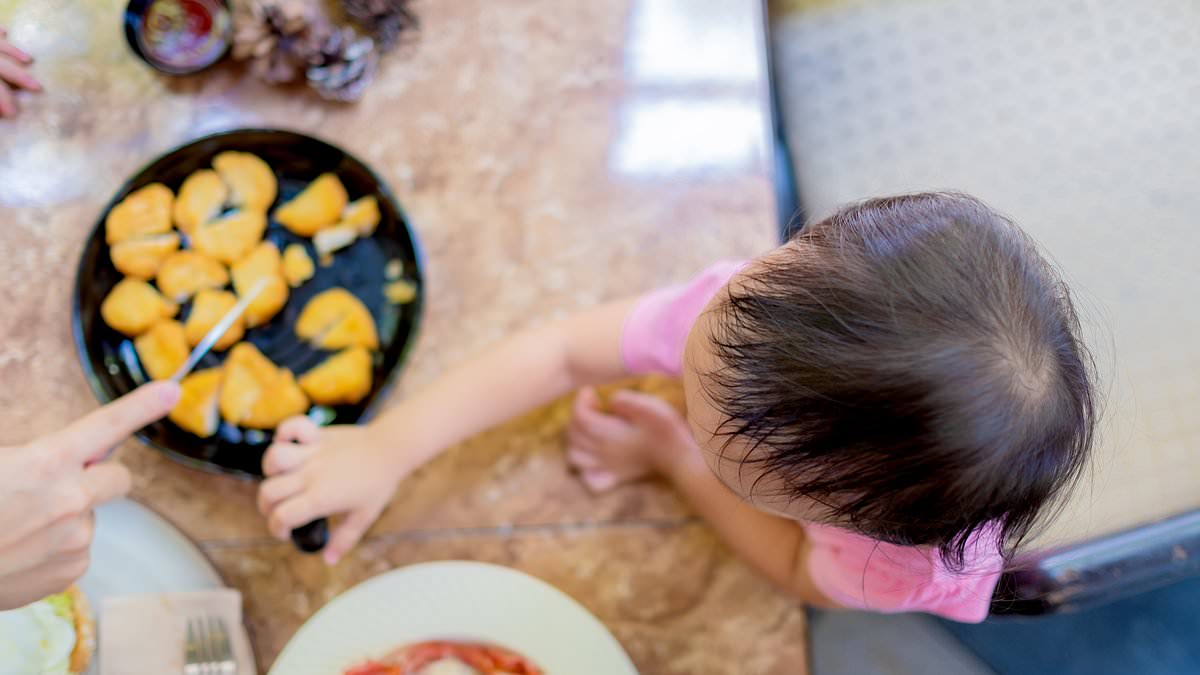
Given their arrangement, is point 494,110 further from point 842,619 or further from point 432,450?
point 842,619

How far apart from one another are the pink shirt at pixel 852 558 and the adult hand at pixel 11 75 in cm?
60

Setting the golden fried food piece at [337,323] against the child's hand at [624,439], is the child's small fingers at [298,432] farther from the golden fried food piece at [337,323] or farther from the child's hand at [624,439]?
the child's hand at [624,439]

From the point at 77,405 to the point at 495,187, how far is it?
0.42m

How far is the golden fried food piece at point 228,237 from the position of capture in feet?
2.40

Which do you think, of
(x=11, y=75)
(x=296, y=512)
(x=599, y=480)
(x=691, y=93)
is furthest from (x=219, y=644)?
(x=691, y=93)

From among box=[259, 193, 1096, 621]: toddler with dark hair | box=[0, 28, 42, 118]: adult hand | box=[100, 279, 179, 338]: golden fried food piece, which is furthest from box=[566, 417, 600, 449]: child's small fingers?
box=[0, 28, 42, 118]: adult hand

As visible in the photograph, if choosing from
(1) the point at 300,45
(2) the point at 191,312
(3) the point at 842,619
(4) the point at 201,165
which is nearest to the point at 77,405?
(2) the point at 191,312

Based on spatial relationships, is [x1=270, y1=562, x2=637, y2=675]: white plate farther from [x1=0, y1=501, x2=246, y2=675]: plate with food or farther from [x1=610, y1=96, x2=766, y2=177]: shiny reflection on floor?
[x1=610, y1=96, x2=766, y2=177]: shiny reflection on floor

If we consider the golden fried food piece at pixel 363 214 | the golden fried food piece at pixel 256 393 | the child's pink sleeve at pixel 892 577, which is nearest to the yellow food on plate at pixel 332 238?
the golden fried food piece at pixel 363 214

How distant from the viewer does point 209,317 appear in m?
0.72

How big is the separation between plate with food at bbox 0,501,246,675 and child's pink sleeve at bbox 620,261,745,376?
0.40 metres

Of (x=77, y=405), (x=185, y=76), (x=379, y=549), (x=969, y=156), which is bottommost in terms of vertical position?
(x=379, y=549)

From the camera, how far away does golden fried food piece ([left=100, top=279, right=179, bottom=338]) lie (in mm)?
714

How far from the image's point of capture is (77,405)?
0.73 meters
